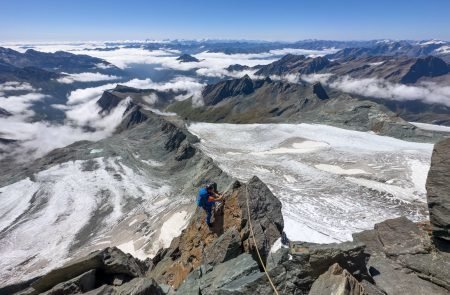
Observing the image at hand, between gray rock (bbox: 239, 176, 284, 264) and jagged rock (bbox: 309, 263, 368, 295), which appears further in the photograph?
gray rock (bbox: 239, 176, 284, 264)

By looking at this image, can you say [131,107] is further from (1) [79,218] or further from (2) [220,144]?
Answer: (1) [79,218]

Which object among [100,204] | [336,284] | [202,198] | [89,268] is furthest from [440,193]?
[100,204]

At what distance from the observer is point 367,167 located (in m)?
50.7

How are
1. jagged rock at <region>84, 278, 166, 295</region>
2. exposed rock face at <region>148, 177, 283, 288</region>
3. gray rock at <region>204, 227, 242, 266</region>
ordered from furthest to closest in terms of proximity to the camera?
exposed rock face at <region>148, 177, 283, 288</region>
gray rock at <region>204, 227, 242, 266</region>
jagged rock at <region>84, 278, 166, 295</region>

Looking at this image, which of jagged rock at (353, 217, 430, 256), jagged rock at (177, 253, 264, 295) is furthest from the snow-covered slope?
jagged rock at (353, 217, 430, 256)

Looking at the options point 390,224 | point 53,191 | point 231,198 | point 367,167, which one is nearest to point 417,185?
point 367,167

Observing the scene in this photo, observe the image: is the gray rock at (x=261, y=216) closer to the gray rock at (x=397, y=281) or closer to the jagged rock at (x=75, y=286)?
the gray rock at (x=397, y=281)

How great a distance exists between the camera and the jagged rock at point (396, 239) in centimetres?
1506

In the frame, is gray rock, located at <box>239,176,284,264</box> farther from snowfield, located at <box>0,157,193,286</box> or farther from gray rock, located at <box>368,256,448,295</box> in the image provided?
snowfield, located at <box>0,157,193,286</box>

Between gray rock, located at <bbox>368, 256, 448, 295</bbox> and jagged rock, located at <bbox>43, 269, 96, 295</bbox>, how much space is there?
12.6 meters

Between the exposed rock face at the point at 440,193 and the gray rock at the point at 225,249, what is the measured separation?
A: 7988mm

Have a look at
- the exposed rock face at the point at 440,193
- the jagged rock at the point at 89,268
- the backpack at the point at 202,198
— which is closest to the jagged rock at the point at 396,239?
the exposed rock face at the point at 440,193

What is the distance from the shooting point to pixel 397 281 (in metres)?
12.8

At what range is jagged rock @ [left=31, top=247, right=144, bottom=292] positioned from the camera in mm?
17109
